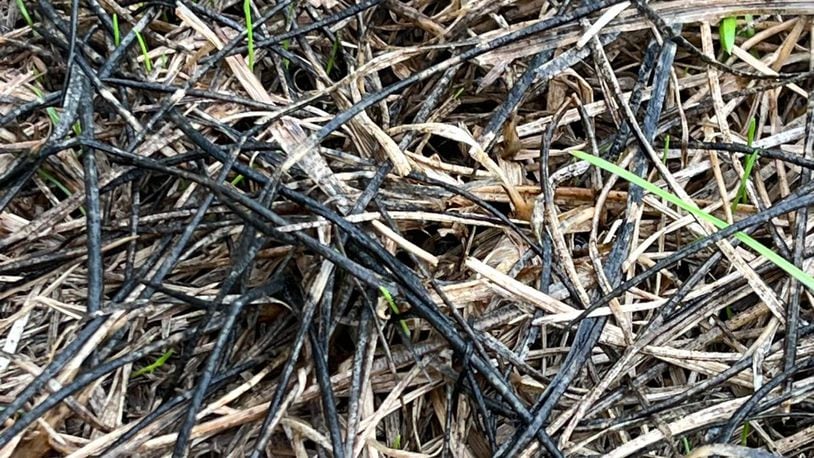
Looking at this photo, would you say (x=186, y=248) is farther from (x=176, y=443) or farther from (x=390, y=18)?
Result: (x=390, y=18)

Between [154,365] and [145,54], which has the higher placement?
[145,54]

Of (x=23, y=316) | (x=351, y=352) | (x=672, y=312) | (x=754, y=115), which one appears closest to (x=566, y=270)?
(x=672, y=312)

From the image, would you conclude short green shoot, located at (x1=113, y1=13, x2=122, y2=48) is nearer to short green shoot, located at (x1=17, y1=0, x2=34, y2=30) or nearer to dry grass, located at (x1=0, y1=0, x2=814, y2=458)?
dry grass, located at (x1=0, y1=0, x2=814, y2=458)

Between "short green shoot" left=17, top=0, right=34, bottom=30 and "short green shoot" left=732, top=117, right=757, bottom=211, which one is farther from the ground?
"short green shoot" left=17, top=0, right=34, bottom=30

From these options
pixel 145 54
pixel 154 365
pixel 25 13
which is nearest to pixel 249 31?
pixel 145 54

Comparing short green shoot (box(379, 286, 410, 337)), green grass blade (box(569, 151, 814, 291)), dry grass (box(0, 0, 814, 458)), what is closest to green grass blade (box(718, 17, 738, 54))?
dry grass (box(0, 0, 814, 458))

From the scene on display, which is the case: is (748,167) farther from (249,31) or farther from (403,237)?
(249,31)
